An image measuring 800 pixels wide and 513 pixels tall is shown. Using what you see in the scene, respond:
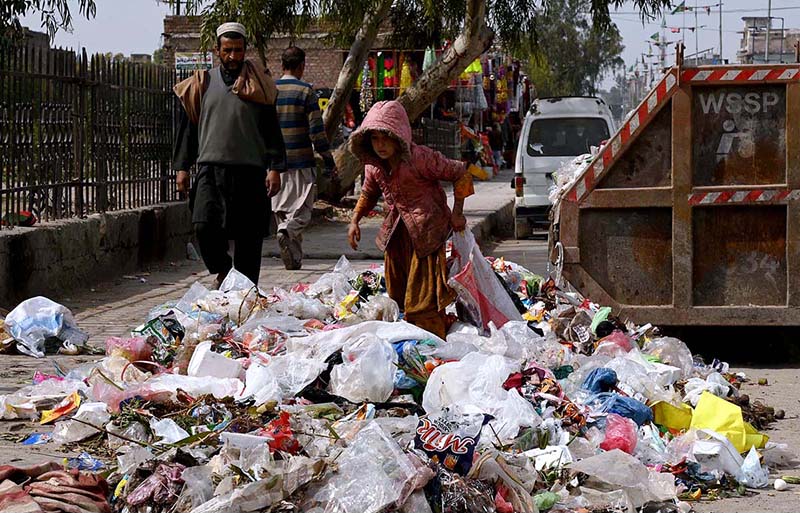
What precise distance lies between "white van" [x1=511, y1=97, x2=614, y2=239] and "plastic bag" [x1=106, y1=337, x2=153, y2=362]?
430 inches

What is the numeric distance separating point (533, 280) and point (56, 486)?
4.82 metres

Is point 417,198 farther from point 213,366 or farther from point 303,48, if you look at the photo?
point 303,48

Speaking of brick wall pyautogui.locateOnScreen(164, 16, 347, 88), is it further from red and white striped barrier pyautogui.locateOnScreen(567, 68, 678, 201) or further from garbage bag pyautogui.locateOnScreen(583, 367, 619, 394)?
garbage bag pyautogui.locateOnScreen(583, 367, 619, 394)

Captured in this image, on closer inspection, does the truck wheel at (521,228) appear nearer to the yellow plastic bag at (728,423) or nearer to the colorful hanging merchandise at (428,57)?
the colorful hanging merchandise at (428,57)

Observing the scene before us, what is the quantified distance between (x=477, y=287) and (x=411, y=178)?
2.40ft

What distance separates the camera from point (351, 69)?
15.9 metres

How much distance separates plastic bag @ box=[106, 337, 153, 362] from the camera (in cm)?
682

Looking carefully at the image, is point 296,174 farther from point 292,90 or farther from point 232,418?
point 232,418

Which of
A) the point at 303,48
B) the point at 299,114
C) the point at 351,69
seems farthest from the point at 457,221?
the point at 303,48

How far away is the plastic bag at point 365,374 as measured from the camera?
5.87 m

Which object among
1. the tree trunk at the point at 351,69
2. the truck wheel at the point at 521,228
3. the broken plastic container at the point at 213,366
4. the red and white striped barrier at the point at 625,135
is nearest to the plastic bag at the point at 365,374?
the broken plastic container at the point at 213,366

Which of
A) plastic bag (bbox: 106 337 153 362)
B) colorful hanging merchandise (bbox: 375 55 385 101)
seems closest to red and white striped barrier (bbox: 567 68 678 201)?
plastic bag (bbox: 106 337 153 362)

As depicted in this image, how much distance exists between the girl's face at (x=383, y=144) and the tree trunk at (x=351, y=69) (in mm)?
8439

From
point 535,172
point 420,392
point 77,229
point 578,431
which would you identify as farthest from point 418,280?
point 535,172
